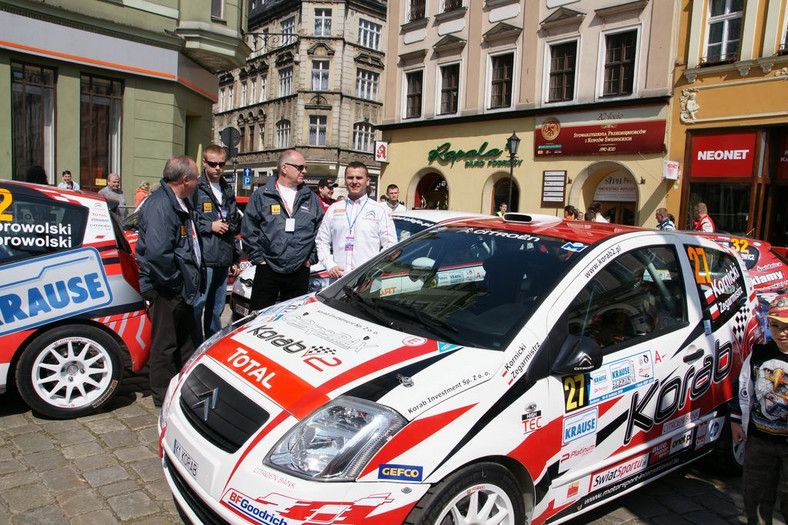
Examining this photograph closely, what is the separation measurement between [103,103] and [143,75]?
110 cm

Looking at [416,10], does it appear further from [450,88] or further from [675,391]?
[675,391]

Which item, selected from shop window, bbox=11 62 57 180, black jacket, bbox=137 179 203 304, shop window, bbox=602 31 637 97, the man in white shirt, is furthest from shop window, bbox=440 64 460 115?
black jacket, bbox=137 179 203 304

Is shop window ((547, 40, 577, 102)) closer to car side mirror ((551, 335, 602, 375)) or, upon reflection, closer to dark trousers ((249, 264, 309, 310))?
dark trousers ((249, 264, 309, 310))

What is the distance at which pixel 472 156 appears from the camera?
23.0 metres

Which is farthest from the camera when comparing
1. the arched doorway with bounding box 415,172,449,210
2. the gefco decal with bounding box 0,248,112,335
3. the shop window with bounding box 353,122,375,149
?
the shop window with bounding box 353,122,375,149

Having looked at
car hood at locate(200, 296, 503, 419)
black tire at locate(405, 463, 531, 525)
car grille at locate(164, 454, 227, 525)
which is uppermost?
car hood at locate(200, 296, 503, 419)

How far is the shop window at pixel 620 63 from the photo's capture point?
18547mm

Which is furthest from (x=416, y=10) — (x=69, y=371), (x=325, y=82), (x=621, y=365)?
(x=621, y=365)

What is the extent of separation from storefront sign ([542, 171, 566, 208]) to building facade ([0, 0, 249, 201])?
11.1 metres

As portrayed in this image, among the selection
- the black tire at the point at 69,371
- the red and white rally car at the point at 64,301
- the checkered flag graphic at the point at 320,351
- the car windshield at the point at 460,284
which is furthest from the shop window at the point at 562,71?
the checkered flag graphic at the point at 320,351

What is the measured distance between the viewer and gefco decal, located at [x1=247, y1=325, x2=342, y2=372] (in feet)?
8.73

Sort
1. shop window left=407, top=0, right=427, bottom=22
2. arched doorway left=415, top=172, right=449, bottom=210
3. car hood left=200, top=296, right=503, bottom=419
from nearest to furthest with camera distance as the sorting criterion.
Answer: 1. car hood left=200, top=296, right=503, bottom=419
2. shop window left=407, top=0, right=427, bottom=22
3. arched doorway left=415, top=172, right=449, bottom=210

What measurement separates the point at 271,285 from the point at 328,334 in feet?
7.59

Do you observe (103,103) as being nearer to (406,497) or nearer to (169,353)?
(169,353)
